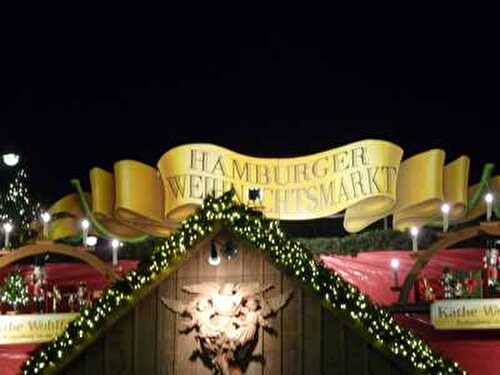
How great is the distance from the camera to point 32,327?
11086 millimetres

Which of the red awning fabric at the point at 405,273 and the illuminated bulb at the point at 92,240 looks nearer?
the red awning fabric at the point at 405,273

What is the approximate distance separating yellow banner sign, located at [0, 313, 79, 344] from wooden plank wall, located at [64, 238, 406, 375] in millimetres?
952

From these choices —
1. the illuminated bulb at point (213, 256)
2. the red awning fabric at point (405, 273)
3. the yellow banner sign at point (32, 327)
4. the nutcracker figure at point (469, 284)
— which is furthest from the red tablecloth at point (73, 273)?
the nutcracker figure at point (469, 284)

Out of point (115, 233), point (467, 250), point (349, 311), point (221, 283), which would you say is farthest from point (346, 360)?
point (115, 233)

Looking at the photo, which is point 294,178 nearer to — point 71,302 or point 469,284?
point 469,284

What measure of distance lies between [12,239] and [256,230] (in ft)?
13.0

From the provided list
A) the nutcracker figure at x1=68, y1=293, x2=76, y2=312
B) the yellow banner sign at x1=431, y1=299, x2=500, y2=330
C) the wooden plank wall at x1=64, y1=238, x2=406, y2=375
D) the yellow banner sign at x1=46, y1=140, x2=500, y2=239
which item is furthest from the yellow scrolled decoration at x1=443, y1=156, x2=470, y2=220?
the nutcracker figure at x1=68, y1=293, x2=76, y2=312

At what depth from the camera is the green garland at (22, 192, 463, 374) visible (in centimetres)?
980

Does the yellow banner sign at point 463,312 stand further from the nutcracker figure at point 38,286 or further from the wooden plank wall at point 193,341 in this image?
the nutcracker figure at point 38,286

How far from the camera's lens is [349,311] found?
9680 mm

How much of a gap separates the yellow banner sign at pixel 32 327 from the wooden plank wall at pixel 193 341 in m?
0.95

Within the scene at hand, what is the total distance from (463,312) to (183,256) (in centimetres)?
310

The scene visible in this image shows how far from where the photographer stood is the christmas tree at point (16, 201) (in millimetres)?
12711

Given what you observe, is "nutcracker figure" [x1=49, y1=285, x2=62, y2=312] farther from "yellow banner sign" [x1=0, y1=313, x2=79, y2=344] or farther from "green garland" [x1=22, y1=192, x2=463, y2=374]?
"green garland" [x1=22, y1=192, x2=463, y2=374]
